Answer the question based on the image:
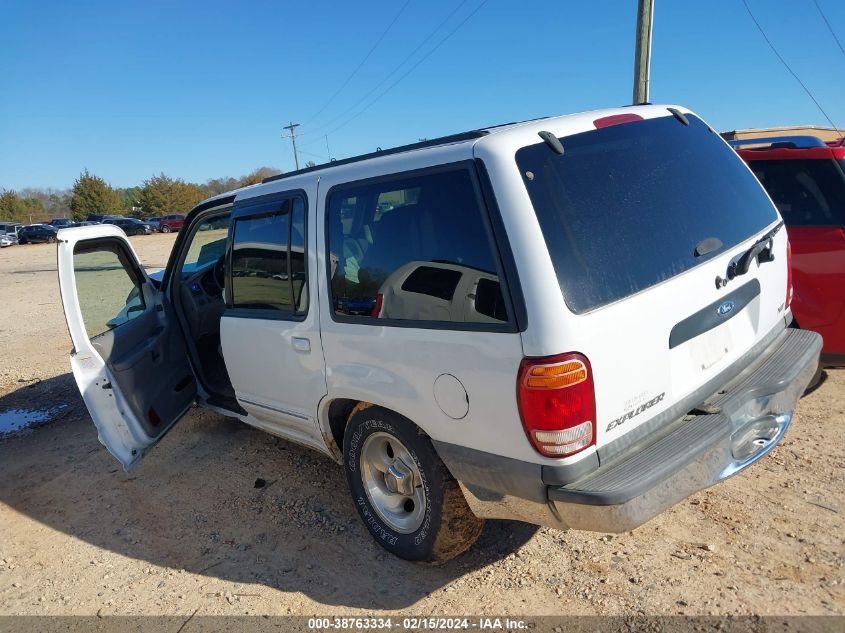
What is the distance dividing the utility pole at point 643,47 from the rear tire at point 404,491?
31.0ft

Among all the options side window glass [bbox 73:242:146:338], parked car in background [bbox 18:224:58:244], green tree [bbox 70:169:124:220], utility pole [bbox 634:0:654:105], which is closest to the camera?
side window glass [bbox 73:242:146:338]

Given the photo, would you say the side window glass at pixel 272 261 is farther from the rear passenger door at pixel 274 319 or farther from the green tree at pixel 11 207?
the green tree at pixel 11 207

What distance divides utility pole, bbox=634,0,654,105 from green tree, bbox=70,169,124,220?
68128 millimetres

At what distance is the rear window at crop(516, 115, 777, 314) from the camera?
7.34 ft

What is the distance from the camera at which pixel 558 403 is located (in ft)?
7.00

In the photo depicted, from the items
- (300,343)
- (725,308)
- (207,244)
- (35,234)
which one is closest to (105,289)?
(207,244)

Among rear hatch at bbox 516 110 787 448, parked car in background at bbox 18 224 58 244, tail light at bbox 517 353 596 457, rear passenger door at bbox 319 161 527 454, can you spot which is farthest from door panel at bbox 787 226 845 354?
parked car in background at bbox 18 224 58 244

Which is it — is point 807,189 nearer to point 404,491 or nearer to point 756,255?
point 756,255

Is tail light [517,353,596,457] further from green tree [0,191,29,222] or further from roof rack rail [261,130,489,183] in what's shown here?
green tree [0,191,29,222]

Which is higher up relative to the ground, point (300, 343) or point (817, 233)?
point (817, 233)

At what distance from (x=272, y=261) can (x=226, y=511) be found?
5.42 feet

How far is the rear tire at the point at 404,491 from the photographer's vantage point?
2.71m

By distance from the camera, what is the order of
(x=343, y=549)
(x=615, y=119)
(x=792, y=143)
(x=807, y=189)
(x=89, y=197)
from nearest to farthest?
(x=615, y=119) < (x=343, y=549) < (x=807, y=189) < (x=792, y=143) < (x=89, y=197)

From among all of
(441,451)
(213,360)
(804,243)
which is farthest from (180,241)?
(804,243)
